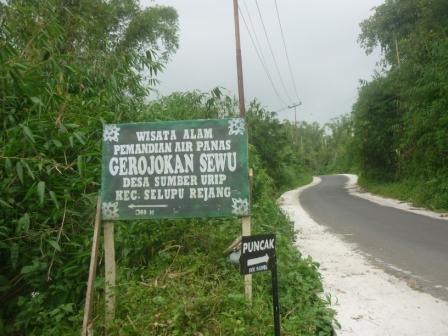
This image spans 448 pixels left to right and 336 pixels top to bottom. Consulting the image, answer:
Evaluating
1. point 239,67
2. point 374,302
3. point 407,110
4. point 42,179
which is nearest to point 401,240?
point 374,302

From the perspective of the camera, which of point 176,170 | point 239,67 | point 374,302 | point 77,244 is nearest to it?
point 176,170

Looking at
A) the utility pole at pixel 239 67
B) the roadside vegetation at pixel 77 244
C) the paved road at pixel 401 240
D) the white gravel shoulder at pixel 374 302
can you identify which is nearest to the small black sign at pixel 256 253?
the roadside vegetation at pixel 77 244

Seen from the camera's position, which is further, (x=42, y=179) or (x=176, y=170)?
(x=42, y=179)

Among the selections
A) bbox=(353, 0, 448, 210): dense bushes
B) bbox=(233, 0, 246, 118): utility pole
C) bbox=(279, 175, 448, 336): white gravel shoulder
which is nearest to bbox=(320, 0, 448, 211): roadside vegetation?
bbox=(353, 0, 448, 210): dense bushes

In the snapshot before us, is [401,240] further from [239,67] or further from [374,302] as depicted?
[239,67]

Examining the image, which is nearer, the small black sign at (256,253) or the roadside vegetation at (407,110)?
the small black sign at (256,253)

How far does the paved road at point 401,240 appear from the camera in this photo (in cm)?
556

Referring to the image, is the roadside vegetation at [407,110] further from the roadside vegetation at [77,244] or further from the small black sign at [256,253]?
the small black sign at [256,253]

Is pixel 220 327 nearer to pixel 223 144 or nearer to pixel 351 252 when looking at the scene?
pixel 223 144

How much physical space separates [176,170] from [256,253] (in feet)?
4.05

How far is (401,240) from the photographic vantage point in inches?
311

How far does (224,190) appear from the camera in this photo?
402 cm

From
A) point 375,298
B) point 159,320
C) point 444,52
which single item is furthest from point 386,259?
point 444,52

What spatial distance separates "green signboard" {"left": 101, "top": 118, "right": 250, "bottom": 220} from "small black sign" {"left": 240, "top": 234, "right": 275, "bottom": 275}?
2.35 ft
